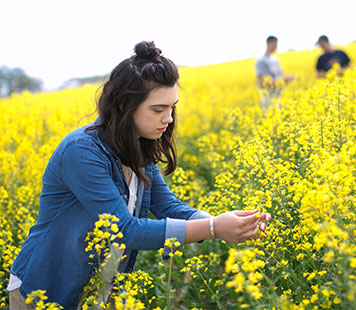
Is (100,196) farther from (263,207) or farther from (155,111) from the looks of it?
(263,207)

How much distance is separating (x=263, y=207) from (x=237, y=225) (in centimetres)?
A: 53

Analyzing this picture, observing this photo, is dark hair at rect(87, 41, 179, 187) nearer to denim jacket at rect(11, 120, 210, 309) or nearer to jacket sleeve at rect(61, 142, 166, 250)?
denim jacket at rect(11, 120, 210, 309)

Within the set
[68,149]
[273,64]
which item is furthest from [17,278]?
[273,64]

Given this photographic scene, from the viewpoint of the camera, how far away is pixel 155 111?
2.09 m

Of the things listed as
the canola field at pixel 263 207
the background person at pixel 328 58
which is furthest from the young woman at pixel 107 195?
the background person at pixel 328 58

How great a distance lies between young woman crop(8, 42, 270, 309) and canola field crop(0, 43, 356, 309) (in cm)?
12

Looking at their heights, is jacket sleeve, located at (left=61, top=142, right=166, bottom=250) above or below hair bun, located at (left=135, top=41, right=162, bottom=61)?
below

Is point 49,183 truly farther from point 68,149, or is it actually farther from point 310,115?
point 310,115

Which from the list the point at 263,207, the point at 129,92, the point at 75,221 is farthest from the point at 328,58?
the point at 75,221

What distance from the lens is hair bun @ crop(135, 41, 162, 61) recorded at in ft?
6.88

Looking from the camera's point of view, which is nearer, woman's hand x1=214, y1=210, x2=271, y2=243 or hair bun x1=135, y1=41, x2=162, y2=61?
woman's hand x1=214, y1=210, x2=271, y2=243

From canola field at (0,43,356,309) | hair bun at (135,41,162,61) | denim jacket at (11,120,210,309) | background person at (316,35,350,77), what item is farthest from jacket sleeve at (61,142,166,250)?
background person at (316,35,350,77)

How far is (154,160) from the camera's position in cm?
243

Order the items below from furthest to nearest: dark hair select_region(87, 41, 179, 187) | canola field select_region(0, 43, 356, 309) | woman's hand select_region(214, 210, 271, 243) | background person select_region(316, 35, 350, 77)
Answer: background person select_region(316, 35, 350, 77) < dark hair select_region(87, 41, 179, 187) < woman's hand select_region(214, 210, 271, 243) < canola field select_region(0, 43, 356, 309)
